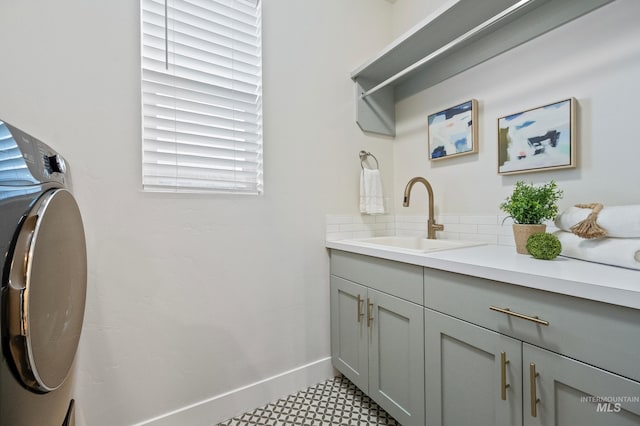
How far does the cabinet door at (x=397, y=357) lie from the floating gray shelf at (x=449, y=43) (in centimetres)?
118

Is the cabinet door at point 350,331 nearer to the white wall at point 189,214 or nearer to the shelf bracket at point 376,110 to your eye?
the white wall at point 189,214

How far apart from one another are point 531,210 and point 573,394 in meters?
0.70

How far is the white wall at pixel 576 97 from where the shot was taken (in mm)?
1128

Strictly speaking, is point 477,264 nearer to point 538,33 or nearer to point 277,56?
point 538,33

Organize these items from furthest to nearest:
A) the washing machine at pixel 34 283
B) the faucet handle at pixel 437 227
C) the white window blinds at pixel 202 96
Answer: the faucet handle at pixel 437 227 < the white window blinds at pixel 202 96 < the washing machine at pixel 34 283

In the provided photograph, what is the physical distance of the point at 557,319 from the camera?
0.80 meters

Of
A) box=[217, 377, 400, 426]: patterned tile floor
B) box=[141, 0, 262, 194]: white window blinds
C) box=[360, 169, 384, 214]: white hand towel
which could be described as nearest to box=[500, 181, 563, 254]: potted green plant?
box=[360, 169, 384, 214]: white hand towel

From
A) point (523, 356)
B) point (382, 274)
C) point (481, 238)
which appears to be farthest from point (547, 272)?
point (481, 238)

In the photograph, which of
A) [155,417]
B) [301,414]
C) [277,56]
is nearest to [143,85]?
[277,56]

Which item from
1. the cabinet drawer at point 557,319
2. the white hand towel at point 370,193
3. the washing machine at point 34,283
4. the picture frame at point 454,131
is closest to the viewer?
the washing machine at point 34,283

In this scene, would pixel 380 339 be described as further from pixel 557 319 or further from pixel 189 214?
pixel 189 214

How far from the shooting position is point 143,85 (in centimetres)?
133

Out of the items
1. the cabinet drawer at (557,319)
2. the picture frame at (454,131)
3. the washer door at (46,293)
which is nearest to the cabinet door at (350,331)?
the cabinet drawer at (557,319)

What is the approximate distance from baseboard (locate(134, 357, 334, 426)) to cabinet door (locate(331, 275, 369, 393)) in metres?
0.15
